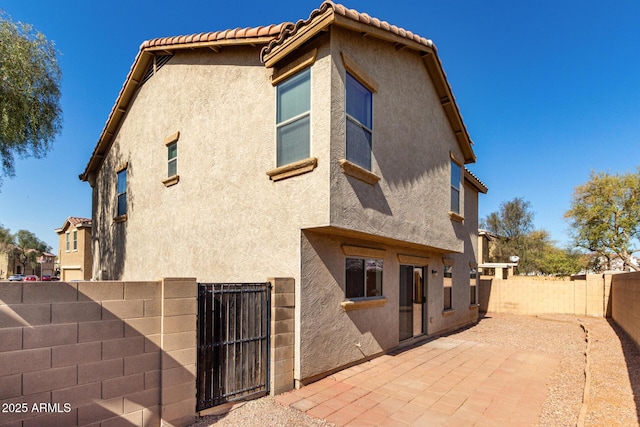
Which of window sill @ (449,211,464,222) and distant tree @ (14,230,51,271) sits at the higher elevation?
window sill @ (449,211,464,222)

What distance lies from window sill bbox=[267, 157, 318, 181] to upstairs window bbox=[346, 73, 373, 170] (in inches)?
32.6

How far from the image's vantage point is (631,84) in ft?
49.5

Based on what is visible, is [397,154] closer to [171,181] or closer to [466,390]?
[466,390]

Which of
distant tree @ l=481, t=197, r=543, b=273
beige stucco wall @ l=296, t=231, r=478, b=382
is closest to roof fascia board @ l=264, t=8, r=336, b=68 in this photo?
beige stucco wall @ l=296, t=231, r=478, b=382

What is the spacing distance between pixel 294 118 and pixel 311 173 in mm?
1318

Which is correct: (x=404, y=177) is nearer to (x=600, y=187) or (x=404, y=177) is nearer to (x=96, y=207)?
(x=96, y=207)

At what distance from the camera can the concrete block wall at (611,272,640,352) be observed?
9758 mm

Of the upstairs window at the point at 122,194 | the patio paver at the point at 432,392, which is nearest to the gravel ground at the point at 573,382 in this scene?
the patio paver at the point at 432,392

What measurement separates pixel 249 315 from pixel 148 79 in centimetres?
994

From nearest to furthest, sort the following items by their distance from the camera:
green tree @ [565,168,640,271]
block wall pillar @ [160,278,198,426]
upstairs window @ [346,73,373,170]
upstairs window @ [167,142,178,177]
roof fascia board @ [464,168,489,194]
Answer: block wall pillar @ [160,278,198,426], upstairs window @ [346,73,373,170], upstairs window @ [167,142,178,177], roof fascia board @ [464,168,489,194], green tree @ [565,168,640,271]

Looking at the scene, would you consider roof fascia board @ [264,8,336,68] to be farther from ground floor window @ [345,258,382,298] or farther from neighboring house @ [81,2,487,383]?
ground floor window @ [345,258,382,298]

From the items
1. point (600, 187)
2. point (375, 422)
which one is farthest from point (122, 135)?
point (600, 187)

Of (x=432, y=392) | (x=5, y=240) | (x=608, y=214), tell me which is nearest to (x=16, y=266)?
(x=5, y=240)

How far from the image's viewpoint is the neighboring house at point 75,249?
22.2m
